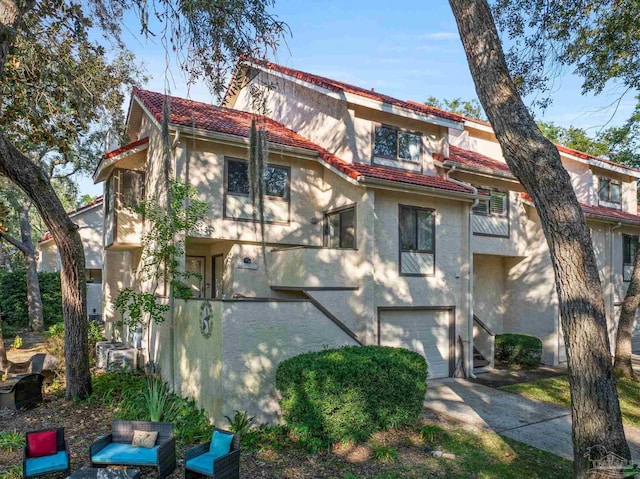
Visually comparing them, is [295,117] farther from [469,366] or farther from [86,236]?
[86,236]

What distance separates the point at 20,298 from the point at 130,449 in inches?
764

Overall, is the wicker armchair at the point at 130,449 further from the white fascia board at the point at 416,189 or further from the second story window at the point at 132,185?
the second story window at the point at 132,185

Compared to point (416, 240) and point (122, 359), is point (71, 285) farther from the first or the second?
point (416, 240)

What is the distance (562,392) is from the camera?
1140 cm

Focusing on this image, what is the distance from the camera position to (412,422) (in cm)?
820

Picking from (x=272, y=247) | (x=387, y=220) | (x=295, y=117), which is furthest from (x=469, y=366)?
(x=295, y=117)

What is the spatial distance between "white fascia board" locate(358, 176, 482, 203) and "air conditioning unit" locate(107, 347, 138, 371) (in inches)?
310

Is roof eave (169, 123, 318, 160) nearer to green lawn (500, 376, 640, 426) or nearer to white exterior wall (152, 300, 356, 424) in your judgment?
white exterior wall (152, 300, 356, 424)

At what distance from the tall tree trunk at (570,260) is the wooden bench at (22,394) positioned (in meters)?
10.1

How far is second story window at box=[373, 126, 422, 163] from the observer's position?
1320 centimetres

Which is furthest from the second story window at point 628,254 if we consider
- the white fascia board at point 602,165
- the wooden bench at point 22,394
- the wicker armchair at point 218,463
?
the wooden bench at point 22,394

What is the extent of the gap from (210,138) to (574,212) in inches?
339

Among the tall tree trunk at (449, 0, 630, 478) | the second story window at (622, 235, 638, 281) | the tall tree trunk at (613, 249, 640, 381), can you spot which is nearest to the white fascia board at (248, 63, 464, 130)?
the tall tree trunk at (449, 0, 630, 478)

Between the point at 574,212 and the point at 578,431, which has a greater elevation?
the point at 574,212
